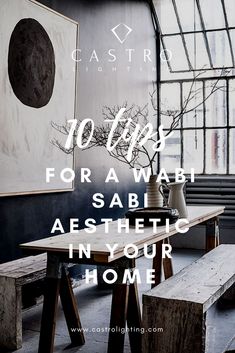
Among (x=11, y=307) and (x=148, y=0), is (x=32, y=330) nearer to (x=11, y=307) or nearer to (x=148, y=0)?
(x=11, y=307)

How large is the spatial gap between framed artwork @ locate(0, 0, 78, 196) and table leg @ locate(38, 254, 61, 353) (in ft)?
3.61

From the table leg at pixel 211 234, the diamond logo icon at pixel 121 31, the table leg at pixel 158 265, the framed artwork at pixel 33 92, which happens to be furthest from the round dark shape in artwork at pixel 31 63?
the table leg at pixel 211 234

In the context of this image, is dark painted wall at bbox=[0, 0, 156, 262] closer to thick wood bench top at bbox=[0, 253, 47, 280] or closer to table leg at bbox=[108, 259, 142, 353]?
thick wood bench top at bbox=[0, 253, 47, 280]

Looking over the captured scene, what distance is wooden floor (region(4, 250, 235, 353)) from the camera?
329 cm

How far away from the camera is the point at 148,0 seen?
7016 millimetres

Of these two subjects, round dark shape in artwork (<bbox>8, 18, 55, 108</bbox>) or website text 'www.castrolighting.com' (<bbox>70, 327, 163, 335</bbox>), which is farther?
round dark shape in artwork (<bbox>8, 18, 55, 108</bbox>)

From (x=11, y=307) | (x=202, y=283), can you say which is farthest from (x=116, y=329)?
(x=11, y=307)

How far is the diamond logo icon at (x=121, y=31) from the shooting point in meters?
5.93

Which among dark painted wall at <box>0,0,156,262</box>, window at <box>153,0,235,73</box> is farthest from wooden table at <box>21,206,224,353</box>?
window at <box>153,0,235,73</box>

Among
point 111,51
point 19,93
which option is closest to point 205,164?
point 111,51

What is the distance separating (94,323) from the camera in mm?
3801

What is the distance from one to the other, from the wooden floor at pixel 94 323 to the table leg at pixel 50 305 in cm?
30

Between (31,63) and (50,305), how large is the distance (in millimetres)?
2189

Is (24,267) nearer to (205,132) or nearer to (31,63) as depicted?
(31,63)
